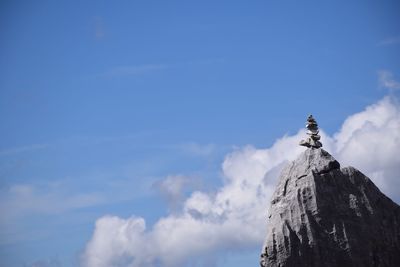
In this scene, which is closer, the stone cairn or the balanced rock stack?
the balanced rock stack

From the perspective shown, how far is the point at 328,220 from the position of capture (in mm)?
48812

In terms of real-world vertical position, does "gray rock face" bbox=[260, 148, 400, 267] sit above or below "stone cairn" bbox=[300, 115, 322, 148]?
below

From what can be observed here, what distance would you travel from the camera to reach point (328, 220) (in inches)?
1922

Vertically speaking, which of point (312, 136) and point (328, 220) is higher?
point (312, 136)

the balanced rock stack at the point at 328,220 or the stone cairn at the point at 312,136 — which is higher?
the stone cairn at the point at 312,136

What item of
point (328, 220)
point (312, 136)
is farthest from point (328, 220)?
point (312, 136)

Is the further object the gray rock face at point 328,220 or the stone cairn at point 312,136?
the stone cairn at point 312,136

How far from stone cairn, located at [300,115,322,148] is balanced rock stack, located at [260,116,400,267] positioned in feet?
2.48

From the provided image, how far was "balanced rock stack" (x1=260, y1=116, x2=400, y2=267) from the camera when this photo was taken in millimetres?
48312

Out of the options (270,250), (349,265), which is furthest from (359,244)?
(270,250)

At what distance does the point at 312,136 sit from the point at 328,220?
5310 mm

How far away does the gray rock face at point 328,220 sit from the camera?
48312 mm

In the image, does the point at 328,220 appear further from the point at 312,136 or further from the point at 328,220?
the point at 312,136

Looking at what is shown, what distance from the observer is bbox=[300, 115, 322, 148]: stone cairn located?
170ft
